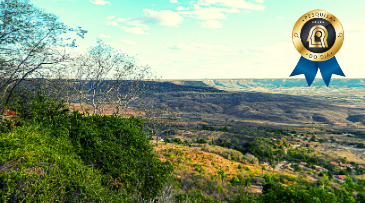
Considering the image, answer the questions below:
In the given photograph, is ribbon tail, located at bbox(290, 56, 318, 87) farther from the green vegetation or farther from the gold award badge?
the green vegetation

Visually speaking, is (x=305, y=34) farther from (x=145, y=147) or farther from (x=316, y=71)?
(x=145, y=147)

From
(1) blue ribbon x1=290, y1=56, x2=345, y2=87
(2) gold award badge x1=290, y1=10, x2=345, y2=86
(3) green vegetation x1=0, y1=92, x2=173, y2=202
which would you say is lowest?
(3) green vegetation x1=0, y1=92, x2=173, y2=202

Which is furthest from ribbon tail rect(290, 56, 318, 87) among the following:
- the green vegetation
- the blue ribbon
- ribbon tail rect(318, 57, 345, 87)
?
the green vegetation

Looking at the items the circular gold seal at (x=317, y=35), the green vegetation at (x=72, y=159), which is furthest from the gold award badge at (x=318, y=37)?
the green vegetation at (x=72, y=159)

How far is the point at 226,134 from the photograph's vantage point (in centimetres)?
4625

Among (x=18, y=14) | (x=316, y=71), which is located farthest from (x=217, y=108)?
(x=18, y=14)

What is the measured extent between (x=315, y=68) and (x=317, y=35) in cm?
222

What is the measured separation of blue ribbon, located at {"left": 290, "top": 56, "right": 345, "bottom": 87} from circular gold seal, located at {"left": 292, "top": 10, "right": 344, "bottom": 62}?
0.95m

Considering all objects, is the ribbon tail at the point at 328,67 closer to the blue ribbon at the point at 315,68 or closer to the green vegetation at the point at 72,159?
the blue ribbon at the point at 315,68

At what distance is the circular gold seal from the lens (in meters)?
10.5

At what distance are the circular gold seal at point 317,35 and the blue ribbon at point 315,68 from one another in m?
0.95

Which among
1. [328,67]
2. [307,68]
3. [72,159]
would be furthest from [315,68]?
[72,159]

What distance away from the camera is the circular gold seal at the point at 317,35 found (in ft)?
34.4

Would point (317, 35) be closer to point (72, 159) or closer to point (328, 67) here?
point (328, 67)
